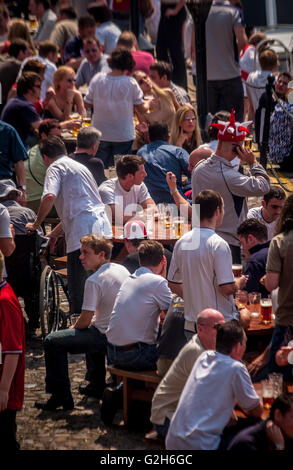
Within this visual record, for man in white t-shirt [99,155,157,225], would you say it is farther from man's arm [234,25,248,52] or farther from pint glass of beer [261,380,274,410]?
man's arm [234,25,248,52]

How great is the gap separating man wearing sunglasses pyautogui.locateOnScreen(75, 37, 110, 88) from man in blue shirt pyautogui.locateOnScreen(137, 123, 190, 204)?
4.02m

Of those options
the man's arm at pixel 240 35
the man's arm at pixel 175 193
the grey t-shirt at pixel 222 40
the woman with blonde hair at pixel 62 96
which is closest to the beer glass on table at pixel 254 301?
the man's arm at pixel 175 193

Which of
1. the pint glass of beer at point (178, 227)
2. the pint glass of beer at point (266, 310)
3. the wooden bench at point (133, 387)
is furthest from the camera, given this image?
the pint glass of beer at point (178, 227)

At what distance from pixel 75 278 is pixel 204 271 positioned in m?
2.21

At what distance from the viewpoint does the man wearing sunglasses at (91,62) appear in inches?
549

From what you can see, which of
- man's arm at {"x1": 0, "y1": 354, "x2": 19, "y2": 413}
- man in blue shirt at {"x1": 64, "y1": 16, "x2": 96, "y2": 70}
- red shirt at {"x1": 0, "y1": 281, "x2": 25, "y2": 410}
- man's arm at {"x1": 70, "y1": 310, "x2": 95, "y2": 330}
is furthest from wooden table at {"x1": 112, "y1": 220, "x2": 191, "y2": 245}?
man in blue shirt at {"x1": 64, "y1": 16, "x2": 96, "y2": 70}

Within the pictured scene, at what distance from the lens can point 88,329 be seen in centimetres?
769

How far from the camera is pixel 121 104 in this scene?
11.7m

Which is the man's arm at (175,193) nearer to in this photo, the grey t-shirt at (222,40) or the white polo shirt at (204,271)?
the white polo shirt at (204,271)

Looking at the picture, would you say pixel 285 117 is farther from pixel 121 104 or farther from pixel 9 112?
pixel 9 112

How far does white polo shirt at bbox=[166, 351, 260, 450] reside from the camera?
5844mm

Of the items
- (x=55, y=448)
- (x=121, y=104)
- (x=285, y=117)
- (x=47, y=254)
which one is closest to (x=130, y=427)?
(x=55, y=448)

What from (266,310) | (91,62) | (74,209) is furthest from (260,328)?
(91,62)

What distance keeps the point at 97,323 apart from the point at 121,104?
4591 mm
